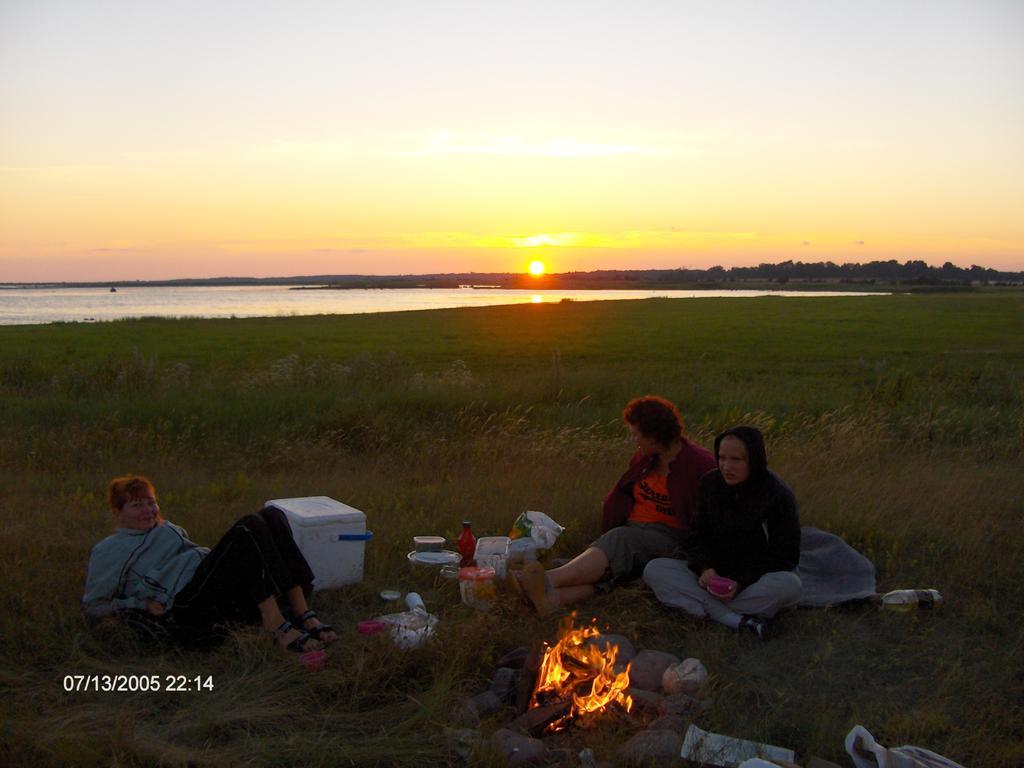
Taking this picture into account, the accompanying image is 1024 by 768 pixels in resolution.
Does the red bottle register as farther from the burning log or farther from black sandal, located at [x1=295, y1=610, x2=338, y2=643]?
the burning log

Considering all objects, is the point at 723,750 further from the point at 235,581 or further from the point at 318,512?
the point at 318,512

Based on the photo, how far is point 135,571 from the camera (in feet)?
15.3

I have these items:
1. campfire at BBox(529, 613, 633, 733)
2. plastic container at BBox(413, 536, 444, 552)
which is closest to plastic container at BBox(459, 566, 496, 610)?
plastic container at BBox(413, 536, 444, 552)

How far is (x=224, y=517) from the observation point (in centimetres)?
656

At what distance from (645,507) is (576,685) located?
1.93m

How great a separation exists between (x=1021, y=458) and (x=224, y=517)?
25.6 feet

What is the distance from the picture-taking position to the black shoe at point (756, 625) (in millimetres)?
4750

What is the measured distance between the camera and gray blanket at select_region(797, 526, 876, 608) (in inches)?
206

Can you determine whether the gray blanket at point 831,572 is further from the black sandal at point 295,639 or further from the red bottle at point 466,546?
the black sandal at point 295,639

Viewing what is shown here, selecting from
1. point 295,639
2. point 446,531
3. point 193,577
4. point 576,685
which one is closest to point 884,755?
point 576,685

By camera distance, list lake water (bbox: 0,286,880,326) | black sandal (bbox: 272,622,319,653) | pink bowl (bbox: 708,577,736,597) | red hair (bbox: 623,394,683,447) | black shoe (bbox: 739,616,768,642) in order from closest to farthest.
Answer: black sandal (bbox: 272,622,319,653), black shoe (bbox: 739,616,768,642), pink bowl (bbox: 708,577,736,597), red hair (bbox: 623,394,683,447), lake water (bbox: 0,286,880,326)

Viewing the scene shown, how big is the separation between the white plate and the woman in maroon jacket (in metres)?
0.69

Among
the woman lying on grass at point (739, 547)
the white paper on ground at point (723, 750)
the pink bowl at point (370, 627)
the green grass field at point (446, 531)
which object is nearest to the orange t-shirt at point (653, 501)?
the woman lying on grass at point (739, 547)

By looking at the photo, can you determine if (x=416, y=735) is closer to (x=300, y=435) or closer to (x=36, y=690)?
(x=36, y=690)
